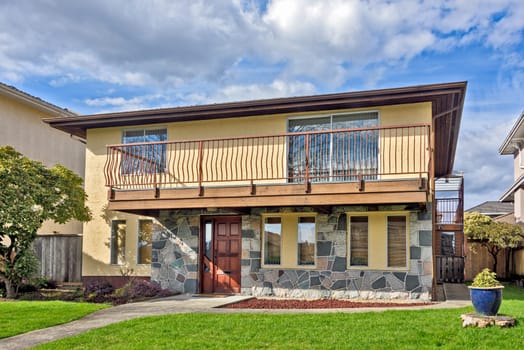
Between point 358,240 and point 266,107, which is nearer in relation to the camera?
point 358,240

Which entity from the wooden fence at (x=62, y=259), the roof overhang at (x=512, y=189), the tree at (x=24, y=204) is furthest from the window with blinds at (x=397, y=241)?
the wooden fence at (x=62, y=259)

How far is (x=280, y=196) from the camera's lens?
12391 mm

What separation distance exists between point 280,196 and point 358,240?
2.37 metres

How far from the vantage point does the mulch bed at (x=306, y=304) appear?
11.5 m

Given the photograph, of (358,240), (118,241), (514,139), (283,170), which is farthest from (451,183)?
(118,241)

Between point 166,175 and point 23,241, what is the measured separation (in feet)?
13.7

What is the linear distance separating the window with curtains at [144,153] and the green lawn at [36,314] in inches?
169

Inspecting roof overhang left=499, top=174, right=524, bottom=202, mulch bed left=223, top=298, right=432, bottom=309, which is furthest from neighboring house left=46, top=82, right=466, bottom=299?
roof overhang left=499, top=174, right=524, bottom=202

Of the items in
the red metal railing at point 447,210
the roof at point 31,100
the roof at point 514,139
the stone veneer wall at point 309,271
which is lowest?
the stone veneer wall at point 309,271

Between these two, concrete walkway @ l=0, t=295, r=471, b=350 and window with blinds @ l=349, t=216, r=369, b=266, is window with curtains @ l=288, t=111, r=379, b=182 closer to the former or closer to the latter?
window with blinds @ l=349, t=216, r=369, b=266

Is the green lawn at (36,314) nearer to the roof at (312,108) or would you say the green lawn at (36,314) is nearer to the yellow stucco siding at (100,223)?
the yellow stucco siding at (100,223)

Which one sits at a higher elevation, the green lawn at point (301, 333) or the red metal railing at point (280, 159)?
the red metal railing at point (280, 159)

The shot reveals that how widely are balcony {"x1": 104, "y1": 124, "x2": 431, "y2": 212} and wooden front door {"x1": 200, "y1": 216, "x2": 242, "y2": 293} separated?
3.76 ft

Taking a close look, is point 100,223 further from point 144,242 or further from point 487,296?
point 487,296
